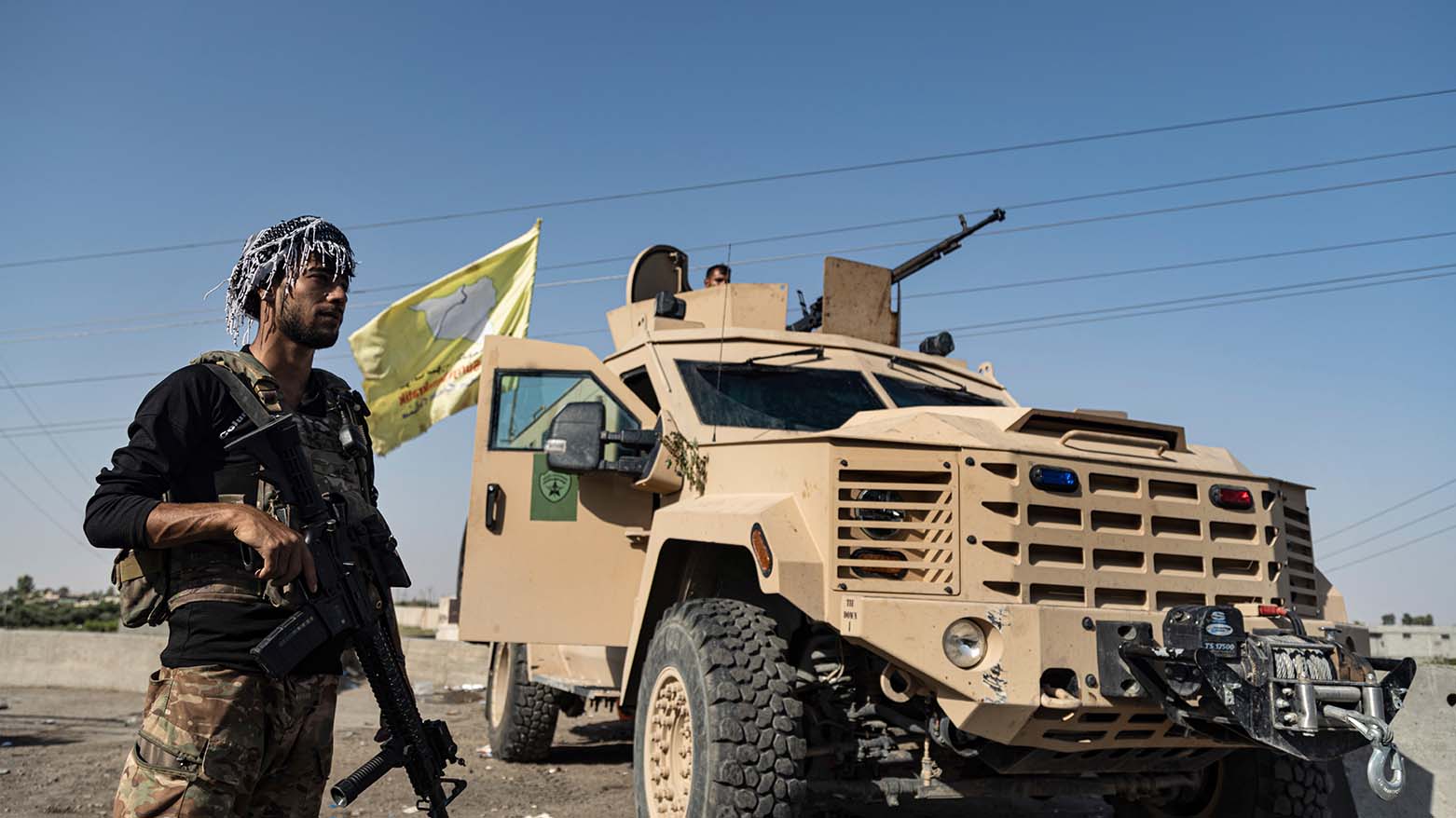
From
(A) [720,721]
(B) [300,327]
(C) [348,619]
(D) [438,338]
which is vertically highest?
(D) [438,338]

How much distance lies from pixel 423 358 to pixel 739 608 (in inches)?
318

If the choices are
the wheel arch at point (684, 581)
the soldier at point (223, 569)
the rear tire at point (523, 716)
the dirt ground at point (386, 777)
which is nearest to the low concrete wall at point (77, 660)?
the dirt ground at point (386, 777)

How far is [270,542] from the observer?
87.4 inches

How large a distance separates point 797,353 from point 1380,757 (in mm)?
3065

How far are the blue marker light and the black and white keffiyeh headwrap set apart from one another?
2224mm

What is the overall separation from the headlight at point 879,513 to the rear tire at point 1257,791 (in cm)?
179

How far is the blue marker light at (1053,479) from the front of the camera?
12.0 ft

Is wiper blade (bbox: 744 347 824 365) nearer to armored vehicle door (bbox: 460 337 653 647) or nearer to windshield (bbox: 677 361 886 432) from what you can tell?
windshield (bbox: 677 361 886 432)

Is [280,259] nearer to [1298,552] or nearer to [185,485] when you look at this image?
[185,485]

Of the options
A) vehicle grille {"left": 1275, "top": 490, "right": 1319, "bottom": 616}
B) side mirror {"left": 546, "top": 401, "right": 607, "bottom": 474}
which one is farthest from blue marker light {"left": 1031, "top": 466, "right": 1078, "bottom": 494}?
side mirror {"left": 546, "top": 401, "right": 607, "bottom": 474}

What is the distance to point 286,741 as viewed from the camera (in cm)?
244

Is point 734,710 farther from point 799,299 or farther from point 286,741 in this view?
point 799,299

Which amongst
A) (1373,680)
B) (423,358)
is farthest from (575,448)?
(423,358)

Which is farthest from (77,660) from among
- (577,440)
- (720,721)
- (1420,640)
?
(1420,640)
